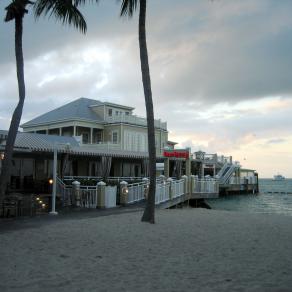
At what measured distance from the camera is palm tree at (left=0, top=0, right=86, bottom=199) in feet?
39.4

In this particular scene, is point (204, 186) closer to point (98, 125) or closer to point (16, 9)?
point (98, 125)

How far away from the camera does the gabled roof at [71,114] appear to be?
41594 millimetres

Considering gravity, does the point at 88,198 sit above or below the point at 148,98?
below

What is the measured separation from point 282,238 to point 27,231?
22.1 ft

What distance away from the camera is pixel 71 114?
1646 inches

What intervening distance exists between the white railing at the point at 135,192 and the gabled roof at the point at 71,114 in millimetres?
18831

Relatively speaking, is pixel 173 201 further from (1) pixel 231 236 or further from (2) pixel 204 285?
(2) pixel 204 285

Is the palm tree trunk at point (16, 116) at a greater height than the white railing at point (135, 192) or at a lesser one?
greater

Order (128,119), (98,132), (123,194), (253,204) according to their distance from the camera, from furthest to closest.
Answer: (253,204) → (98,132) → (128,119) → (123,194)

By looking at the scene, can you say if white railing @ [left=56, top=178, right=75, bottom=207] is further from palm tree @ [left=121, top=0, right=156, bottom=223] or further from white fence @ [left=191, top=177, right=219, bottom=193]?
white fence @ [left=191, top=177, right=219, bottom=193]

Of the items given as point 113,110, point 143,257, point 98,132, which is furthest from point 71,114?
point 143,257

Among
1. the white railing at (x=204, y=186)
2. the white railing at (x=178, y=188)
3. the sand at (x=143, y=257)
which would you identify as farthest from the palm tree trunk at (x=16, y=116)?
the white railing at (x=204, y=186)

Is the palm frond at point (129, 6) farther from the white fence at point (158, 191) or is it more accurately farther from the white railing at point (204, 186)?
the white railing at point (204, 186)

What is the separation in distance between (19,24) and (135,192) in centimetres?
1160
